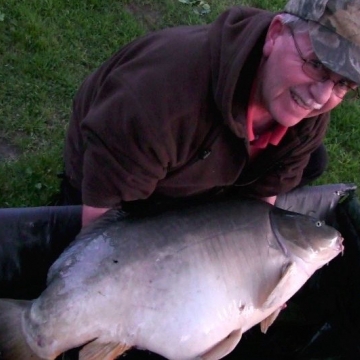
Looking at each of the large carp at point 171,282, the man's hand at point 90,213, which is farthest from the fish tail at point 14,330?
the man's hand at point 90,213

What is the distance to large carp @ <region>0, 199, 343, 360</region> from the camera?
1899mm

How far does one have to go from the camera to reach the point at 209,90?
1774 mm

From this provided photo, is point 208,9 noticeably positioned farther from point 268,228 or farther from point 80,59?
point 268,228

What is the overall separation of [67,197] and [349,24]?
1.28m

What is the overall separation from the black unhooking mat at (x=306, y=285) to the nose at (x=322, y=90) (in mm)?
866

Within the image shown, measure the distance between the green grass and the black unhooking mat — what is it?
0.48m

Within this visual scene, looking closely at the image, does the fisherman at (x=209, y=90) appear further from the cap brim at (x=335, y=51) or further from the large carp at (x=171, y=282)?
the large carp at (x=171, y=282)

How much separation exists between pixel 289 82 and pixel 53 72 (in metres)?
1.70

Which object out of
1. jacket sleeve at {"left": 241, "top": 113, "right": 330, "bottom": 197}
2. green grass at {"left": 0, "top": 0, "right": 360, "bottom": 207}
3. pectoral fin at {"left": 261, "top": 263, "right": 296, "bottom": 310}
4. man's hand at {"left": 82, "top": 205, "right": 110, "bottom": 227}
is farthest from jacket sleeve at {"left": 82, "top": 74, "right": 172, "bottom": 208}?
green grass at {"left": 0, "top": 0, "right": 360, "bottom": 207}

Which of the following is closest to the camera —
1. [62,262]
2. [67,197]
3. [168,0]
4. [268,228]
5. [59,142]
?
[62,262]

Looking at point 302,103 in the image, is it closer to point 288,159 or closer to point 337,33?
point 337,33

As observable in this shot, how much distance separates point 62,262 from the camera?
6.33ft

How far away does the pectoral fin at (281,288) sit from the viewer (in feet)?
6.91

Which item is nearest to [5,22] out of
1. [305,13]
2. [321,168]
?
[321,168]
